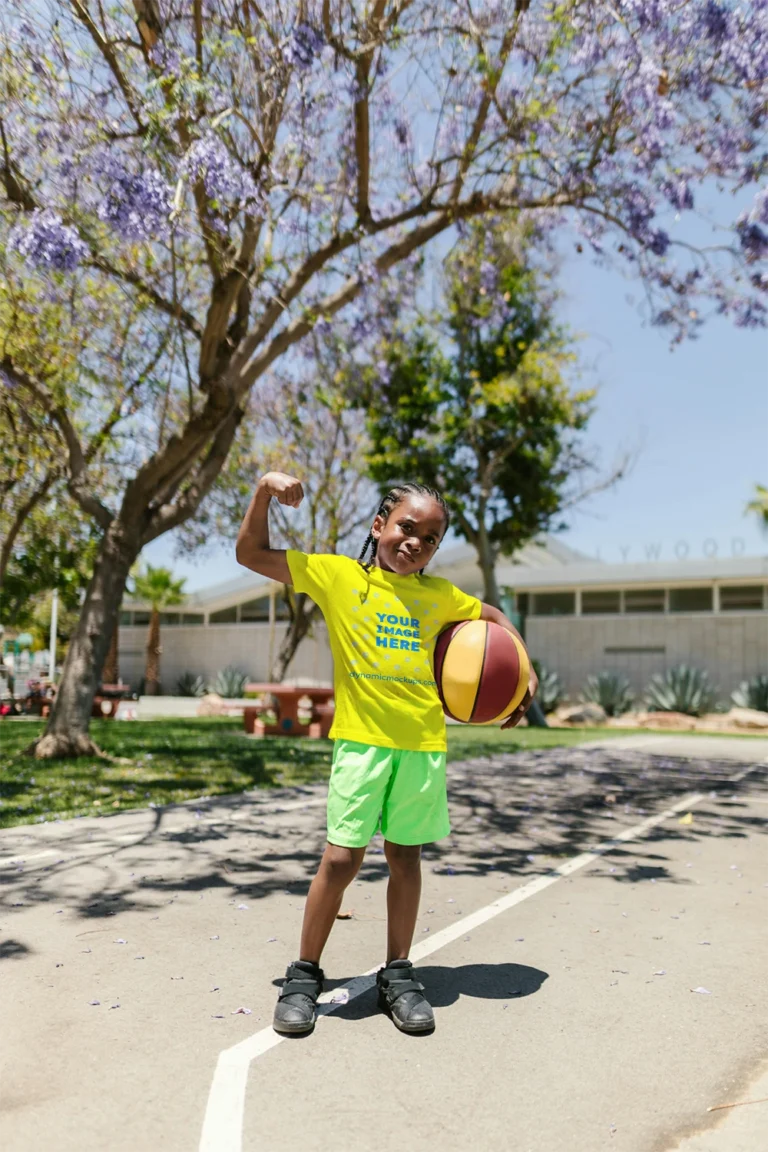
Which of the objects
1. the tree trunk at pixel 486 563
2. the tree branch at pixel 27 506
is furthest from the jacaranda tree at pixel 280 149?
the tree trunk at pixel 486 563

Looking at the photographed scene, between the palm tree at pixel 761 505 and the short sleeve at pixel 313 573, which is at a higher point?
the palm tree at pixel 761 505

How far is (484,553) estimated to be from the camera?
76.1 feet

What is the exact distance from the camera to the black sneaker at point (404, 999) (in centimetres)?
341

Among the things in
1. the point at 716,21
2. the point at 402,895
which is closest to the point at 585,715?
the point at 716,21

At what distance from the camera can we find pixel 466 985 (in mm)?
4020

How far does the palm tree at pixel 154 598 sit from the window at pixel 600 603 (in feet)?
56.6

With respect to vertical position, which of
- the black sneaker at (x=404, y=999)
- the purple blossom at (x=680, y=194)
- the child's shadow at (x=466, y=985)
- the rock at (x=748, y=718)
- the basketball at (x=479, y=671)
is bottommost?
the child's shadow at (x=466, y=985)

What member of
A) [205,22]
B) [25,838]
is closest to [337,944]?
[25,838]

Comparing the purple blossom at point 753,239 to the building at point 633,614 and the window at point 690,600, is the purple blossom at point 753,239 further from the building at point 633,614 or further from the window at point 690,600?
the window at point 690,600

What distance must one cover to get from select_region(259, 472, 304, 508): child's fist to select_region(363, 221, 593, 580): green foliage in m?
18.4

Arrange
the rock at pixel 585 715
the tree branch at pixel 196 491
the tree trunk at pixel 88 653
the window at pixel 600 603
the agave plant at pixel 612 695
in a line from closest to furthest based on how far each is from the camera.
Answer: the tree trunk at pixel 88 653 < the tree branch at pixel 196 491 < the rock at pixel 585 715 < the agave plant at pixel 612 695 < the window at pixel 600 603

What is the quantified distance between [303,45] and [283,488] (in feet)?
25.2

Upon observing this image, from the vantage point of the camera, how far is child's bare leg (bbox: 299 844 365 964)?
11.5ft

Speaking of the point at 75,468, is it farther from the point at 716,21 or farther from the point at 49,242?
the point at 716,21
